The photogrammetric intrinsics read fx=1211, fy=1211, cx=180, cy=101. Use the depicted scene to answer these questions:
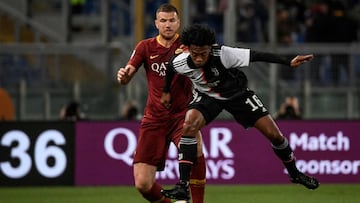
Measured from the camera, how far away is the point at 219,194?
712 inches

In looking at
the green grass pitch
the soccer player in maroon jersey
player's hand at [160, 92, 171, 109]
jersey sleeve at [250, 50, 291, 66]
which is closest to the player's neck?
the soccer player in maroon jersey

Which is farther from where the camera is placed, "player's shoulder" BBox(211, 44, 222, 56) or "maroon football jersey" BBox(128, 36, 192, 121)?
"maroon football jersey" BBox(128, 36, 192, 121)

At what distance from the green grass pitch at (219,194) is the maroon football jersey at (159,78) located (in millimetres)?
3684

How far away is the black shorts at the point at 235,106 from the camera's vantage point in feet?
41.7

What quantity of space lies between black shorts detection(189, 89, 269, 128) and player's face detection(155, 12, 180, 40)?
0.71 meters

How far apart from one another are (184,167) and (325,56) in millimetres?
10355

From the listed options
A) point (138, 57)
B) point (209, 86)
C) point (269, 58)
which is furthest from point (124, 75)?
point (269, 58)

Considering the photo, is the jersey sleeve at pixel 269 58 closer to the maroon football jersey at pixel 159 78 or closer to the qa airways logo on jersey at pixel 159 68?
the maroon football jersey at pixel 159 78

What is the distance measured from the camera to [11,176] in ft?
66.0

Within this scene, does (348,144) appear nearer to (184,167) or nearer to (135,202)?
(135,202)

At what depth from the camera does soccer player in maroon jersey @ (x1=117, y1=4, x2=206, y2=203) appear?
12883 millimetres

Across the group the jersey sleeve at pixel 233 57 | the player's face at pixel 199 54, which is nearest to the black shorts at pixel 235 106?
the jersey sleeve at pixel 233 57

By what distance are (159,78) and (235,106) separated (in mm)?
875

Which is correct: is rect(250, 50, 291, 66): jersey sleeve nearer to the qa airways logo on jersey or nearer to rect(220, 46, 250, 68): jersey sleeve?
rect(220, 46, 250, 68): jersey sleeve
